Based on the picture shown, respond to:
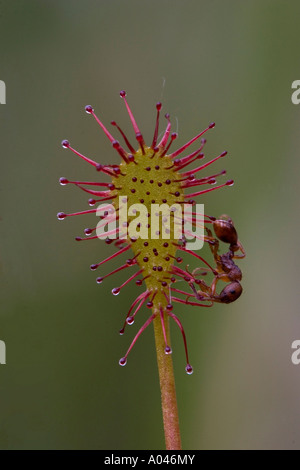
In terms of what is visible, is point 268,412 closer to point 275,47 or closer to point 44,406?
point 44,406

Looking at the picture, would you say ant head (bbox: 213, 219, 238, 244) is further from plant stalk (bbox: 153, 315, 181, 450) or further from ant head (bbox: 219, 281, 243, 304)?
plant stalk (bbox: 153, 315, 181, 450)

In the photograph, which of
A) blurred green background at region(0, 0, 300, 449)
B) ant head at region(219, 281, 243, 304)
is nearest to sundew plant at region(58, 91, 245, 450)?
ant head at region(219, 281, 243, 304)

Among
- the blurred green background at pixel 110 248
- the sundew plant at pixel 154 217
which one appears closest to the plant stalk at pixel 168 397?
the sundew plant at pixel 154 217

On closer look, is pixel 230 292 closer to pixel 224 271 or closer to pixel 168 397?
pixel 224 271

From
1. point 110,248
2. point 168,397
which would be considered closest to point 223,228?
point 168,397

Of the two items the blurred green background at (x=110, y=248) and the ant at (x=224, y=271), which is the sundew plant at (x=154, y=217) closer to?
the ant at (x=224, y=271)

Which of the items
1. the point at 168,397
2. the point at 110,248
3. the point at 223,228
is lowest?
the point at 168,397

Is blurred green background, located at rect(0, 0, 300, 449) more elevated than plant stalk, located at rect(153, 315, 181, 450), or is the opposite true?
blurred green background, located at rect(0, 0, 300, 449)

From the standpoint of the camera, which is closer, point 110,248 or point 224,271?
point 224,271
